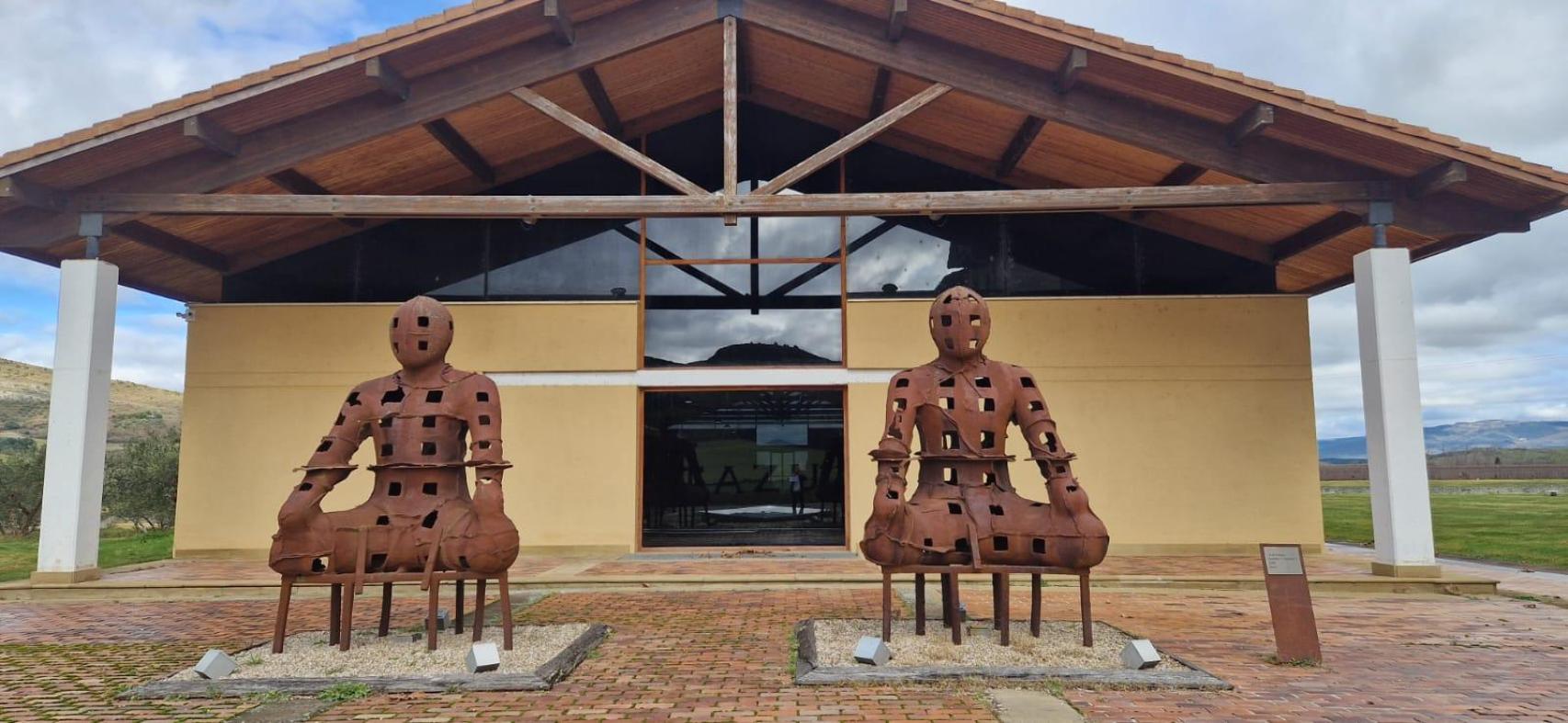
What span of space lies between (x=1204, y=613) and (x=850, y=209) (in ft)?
17.2

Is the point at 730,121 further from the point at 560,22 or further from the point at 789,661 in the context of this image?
the point at 789,661

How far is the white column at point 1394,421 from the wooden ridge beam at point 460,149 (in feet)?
34.1

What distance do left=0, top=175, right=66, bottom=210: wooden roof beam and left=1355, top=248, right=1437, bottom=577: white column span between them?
46.1 ft

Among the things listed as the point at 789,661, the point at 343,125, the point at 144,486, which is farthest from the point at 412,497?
the point at 144,486

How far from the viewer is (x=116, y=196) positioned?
9.30 metres

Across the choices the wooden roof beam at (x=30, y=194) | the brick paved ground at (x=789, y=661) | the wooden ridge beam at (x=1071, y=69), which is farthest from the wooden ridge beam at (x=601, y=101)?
the brick paved ground at (x=789, y=661)

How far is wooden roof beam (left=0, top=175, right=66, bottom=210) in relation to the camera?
870 centimetres

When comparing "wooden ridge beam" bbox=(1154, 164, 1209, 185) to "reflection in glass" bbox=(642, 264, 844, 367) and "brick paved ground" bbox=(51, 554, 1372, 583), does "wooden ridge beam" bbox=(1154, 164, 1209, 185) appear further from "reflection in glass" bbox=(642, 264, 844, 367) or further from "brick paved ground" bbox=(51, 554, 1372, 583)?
"brick paved ground" bbox=(51, 554, 1372, 583)

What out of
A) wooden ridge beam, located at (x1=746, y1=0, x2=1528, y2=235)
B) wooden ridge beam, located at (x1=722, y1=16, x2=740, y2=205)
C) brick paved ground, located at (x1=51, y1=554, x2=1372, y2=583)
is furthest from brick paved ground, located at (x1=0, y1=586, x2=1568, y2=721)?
wooden ridge beam, located at (x1=722, y1=16, x2=740, y2=205)

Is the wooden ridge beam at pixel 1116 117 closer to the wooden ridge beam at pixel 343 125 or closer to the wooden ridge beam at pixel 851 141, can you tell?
the wooden ridge beam at pixel 851 141

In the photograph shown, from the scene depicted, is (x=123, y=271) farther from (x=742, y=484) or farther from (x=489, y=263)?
(x=742, y=484)

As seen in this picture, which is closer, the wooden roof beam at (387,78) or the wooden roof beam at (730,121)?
the wooden roof beam at (387,78)

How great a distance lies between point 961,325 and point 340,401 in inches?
373

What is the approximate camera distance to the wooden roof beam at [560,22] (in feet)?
28.5
